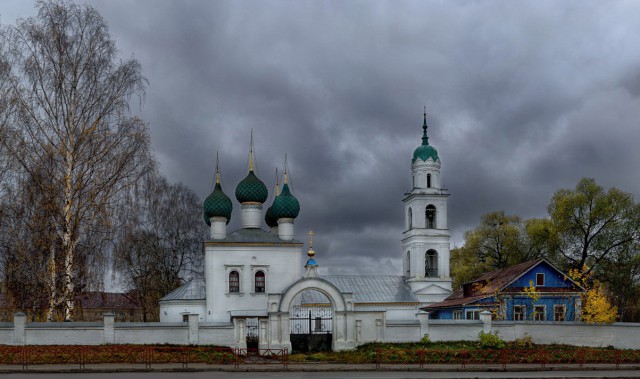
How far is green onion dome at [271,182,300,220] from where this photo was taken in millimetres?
41344

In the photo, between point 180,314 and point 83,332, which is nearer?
point 83,332

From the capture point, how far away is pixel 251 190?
139ft

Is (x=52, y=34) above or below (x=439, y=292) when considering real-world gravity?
above

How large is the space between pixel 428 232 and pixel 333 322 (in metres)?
17.1

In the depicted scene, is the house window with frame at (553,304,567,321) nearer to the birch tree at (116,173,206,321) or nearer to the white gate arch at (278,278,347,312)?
the white gate arch at (278,278,347,312)

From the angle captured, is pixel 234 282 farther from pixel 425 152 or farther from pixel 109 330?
pixel 425 152

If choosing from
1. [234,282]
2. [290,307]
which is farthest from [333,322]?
[234,282]

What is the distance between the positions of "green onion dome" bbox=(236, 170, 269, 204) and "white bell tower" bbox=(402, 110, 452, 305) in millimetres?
10949

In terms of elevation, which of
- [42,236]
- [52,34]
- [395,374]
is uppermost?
[52,34]

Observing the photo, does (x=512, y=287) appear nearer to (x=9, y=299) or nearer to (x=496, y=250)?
(x=496, y=250)

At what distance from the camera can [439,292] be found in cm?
4722

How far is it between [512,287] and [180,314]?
1799 centimetres

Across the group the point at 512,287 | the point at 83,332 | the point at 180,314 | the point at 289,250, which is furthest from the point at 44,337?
the point at 512,287

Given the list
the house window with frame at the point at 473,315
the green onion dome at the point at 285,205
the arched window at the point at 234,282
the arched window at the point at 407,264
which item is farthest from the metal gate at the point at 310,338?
the arched window at the point at 407,264
